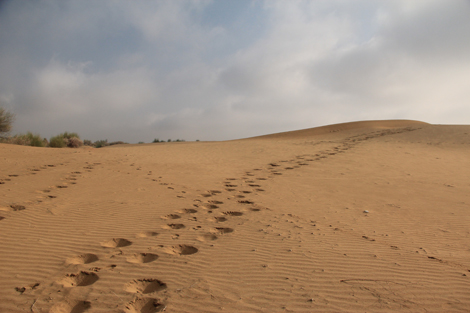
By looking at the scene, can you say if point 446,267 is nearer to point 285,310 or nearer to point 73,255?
point 285,310

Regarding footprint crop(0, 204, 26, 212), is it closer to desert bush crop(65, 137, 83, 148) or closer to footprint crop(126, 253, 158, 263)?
footprint crop(126, 253, 158, 263)

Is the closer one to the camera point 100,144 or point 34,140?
point 34,140

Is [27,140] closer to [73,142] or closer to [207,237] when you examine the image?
[73,142]

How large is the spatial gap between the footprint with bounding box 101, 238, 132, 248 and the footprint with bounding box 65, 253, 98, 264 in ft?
0.86

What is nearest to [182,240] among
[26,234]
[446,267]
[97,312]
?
[97,312]

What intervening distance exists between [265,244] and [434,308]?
1711mm

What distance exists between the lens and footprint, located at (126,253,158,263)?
2969 millimetres

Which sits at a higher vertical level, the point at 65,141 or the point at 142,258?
the point at 65,141

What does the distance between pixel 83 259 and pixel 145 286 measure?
95 centimetres

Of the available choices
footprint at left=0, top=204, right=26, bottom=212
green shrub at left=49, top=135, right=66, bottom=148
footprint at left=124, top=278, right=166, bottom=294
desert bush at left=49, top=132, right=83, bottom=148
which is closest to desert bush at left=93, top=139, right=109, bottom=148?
desert bush at left=49, top=132, right=83, bottom=148

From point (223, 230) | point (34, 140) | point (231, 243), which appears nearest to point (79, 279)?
point (231, 243)

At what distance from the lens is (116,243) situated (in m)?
3.44

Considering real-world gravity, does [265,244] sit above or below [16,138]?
below

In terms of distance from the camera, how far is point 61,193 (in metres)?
5.71
